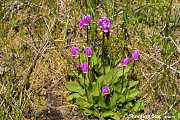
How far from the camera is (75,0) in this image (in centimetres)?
280

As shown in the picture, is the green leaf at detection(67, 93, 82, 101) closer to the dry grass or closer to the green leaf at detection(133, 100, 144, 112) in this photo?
the dry grass

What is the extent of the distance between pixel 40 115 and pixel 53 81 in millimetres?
388

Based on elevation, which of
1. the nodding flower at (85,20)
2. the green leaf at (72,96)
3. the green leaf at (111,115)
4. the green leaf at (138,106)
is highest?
the nodding flower at (85,20)

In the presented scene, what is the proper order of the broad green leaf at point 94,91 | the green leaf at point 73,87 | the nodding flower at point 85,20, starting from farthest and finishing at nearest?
the green leaf at point 73,87 → the broad green leaf at point 94,91 → the nodding flower at point 85,20

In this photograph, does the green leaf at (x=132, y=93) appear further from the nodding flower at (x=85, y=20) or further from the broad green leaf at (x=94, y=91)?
the nodding flower at (x=85, y=20)

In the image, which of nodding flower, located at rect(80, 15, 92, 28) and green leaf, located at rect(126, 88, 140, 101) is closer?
nodding flower, located at rect(80, 15, 92, 28)

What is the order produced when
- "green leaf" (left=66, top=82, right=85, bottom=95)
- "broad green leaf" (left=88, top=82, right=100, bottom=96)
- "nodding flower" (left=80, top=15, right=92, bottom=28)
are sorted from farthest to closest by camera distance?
"green leaf" (left=66, top=82, right=85, bottom=95) < "broad green leaf" (left=88, top=82, right=100, bottom=96) < "nodding flower" (left=80, top=15, right=92, bottom=28)

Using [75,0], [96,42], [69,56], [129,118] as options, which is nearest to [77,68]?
[69,56]

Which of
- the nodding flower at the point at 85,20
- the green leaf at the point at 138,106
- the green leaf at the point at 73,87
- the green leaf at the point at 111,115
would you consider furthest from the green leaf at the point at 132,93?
the nodding flower at the point at 85,20

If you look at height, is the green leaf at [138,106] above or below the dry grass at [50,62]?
below

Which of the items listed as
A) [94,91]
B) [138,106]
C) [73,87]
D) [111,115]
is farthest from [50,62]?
[138,106]

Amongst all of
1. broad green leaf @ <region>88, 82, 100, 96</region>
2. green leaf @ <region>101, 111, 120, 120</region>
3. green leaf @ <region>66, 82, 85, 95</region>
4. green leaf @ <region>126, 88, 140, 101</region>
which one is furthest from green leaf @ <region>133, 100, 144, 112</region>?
green leaf @ <region>66, 82, 85, 95</region>

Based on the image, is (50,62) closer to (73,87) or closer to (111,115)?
(73,87)

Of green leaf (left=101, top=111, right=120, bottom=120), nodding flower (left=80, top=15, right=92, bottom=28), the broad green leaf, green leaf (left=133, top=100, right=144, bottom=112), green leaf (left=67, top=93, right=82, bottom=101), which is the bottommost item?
green leaf (left=101, top=111, right=120, bottom=120)
